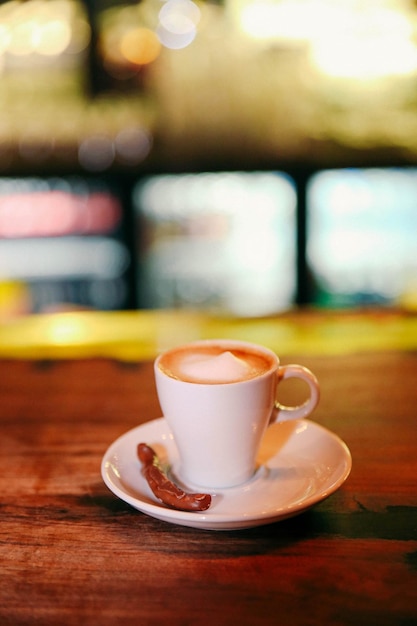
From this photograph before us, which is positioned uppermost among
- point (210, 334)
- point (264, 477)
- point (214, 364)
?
point (214, 364)

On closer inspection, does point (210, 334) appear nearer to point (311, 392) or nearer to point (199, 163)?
point (311, 392)

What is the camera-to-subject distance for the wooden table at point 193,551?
1.61ft

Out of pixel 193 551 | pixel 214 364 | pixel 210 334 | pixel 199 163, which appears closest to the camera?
pixel 193 551

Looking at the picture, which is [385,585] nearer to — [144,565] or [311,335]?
[144,565]

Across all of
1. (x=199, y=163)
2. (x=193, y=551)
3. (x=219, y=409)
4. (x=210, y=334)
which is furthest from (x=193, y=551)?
(x=199, y=163)

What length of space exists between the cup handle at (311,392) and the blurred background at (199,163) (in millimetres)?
2441

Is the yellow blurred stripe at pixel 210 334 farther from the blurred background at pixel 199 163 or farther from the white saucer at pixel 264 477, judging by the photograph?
the blurred background at pixel 199 163

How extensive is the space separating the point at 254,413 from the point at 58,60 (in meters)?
2.80

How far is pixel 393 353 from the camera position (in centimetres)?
120

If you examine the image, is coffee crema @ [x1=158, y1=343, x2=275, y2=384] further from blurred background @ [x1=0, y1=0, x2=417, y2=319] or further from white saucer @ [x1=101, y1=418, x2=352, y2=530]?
blurred background @ [x1=0, y1=0, x2=417, y2=319]

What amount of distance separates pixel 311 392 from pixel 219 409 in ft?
0.40

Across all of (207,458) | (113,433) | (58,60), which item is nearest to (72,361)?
(113,433)

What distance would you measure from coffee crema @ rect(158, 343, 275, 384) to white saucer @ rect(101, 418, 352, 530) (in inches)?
4.5

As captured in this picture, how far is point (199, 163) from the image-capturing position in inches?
123
